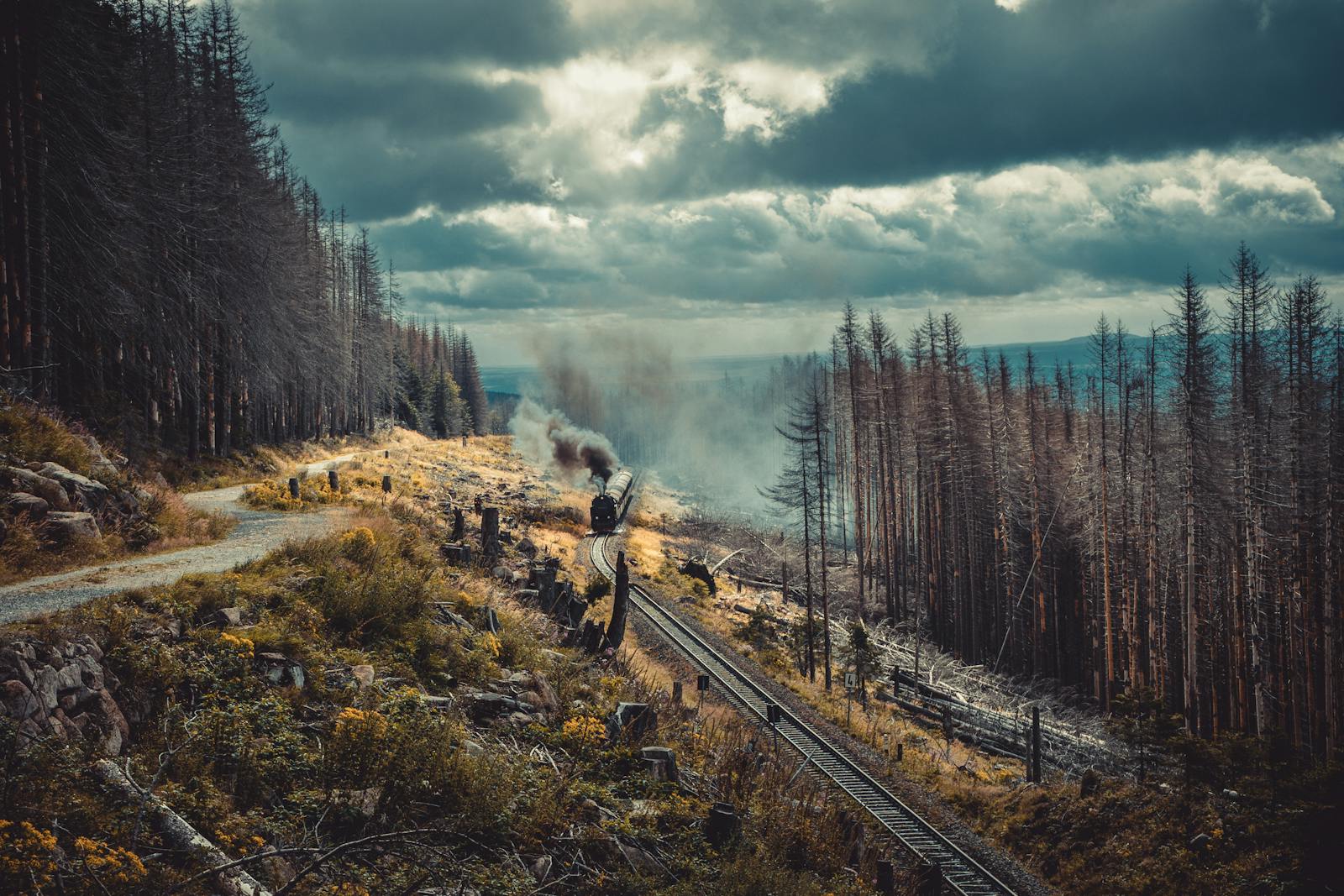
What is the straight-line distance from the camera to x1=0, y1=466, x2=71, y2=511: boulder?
465 inches

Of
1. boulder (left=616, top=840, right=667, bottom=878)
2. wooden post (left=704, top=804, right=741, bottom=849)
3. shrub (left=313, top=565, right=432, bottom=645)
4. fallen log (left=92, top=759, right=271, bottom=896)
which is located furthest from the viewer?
shrub (left=313, top=565, right=432, bottom=645)

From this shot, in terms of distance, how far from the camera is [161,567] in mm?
11438

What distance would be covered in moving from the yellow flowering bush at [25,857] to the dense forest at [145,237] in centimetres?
1619

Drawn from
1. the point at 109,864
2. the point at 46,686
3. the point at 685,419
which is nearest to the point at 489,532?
the point at 46,686

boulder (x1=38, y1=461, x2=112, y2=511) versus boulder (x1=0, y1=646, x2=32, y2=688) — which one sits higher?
boulder (x1=38, y1=461, x2=112, y2=511)

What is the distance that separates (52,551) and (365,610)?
5170 millimetres

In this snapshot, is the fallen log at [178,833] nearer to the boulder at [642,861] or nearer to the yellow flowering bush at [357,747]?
the yellow flowering bush at [357,747]

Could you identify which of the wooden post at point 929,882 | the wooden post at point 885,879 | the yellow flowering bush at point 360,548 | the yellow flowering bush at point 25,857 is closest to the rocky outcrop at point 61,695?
the yellow flowering bush at point 25,857

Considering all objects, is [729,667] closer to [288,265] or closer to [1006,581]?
[1006,581]

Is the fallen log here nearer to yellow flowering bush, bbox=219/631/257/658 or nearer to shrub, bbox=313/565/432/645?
yellow flowering bush, bbox=219/631/257/658

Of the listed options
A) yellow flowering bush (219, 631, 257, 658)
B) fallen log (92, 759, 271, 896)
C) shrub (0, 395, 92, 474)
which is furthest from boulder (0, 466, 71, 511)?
fallen log (92, 759, 271, 896)

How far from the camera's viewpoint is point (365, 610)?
10.5 meters

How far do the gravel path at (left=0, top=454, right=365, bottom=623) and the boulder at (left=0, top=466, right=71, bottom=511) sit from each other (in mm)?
1489

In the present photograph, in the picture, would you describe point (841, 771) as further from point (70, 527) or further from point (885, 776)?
point (70, 527)
